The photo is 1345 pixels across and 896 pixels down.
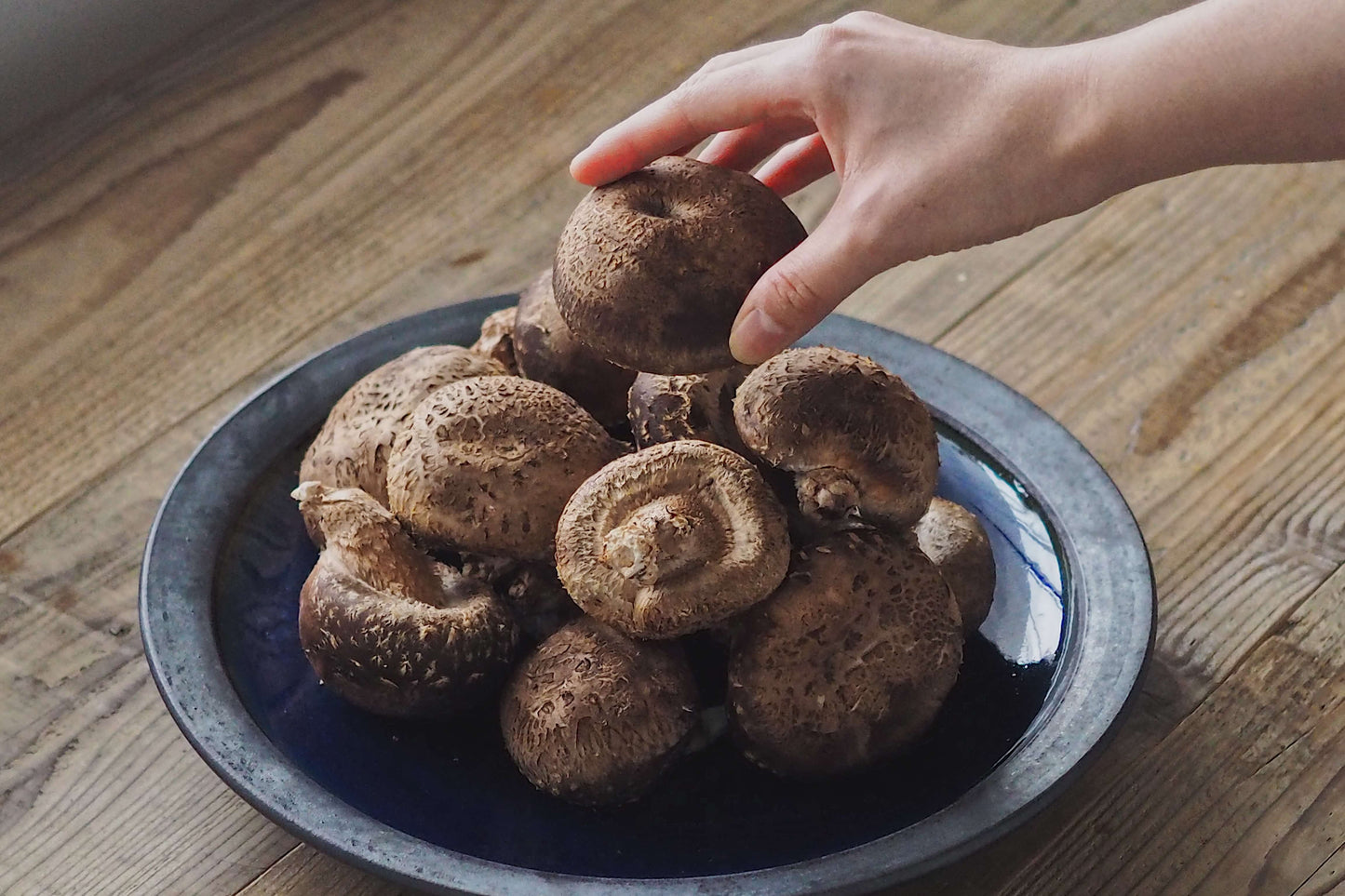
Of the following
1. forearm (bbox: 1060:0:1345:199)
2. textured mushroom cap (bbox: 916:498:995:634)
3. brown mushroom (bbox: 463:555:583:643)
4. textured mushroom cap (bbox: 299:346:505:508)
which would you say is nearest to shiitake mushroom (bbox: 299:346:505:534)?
textured mushroom cap (bbox: 299:346:505:508)

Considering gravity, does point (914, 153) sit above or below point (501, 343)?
above

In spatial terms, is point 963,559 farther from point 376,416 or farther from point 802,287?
point 376,416

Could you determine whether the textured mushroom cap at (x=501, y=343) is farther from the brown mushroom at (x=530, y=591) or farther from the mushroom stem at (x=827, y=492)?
the mushroom stem at (x=827, y=492)

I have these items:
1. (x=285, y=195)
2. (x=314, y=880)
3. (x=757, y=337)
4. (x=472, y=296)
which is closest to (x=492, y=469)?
(x=757, y=337)

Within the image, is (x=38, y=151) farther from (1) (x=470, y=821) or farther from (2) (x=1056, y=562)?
(2) (x=1056, y=562)

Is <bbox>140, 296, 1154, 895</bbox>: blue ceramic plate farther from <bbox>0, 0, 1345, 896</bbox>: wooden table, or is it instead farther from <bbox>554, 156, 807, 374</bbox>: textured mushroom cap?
<bbox>554, 156, 807, 374</bbox>: textured mushroom cap

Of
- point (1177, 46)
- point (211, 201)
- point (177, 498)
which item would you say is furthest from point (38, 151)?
point (1177, 46)

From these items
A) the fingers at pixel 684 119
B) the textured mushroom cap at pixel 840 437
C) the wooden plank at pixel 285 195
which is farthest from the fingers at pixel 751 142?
the wooden plank at pixel 285 195
